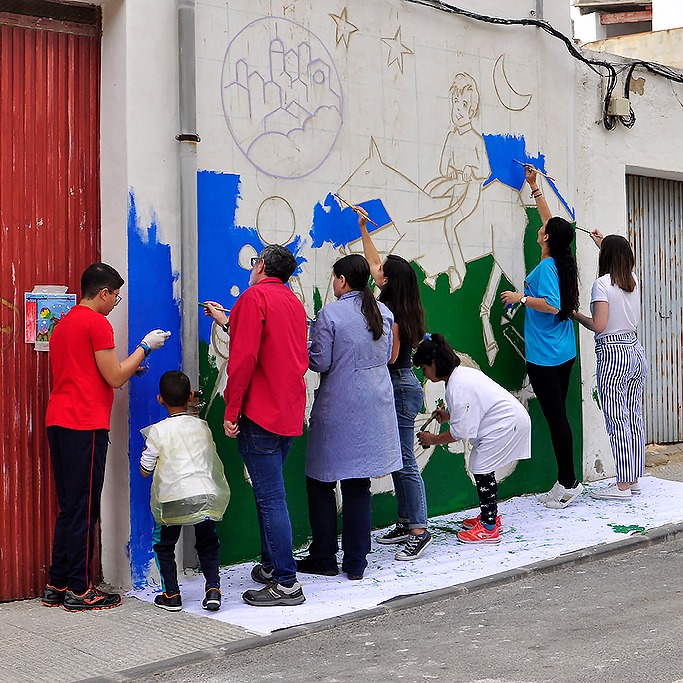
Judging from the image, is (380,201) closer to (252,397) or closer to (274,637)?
(252,397)

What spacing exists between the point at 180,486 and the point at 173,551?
14.8 inches

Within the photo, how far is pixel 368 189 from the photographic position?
22.5 feet

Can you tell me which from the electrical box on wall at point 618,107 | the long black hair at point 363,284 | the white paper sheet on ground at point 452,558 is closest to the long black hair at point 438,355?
the long black hair at point 363,284

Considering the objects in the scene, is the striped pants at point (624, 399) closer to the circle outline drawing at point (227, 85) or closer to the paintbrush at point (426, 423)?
the paintbrush at point (426, 423)

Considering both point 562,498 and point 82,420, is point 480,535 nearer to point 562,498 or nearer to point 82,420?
point 562,498

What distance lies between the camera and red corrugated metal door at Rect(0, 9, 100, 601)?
18.2 ft

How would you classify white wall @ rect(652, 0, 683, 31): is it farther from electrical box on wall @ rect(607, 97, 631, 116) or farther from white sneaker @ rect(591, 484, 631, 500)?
white sneaker @ rect(591, 484, 631, 500)

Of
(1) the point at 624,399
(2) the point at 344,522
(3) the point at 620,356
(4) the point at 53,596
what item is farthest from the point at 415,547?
(3) the point at 620,356

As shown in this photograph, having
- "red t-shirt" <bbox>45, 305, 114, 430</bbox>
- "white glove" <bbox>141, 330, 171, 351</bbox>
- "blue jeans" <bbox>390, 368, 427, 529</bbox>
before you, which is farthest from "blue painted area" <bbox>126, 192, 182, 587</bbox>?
"blue jeans" <bbox>390, 368, 427, 529</bbox>

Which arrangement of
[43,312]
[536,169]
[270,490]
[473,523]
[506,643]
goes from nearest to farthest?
[506,643]
[270,490]
[43,312]
[473,523]
[536,169]

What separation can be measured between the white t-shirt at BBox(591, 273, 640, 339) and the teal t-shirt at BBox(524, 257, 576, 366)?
11.8 inches

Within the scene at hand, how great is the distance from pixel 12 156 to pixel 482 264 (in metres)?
3.36

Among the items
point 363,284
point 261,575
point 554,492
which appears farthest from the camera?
point 554,492

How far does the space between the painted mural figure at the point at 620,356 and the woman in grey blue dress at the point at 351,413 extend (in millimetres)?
2295
